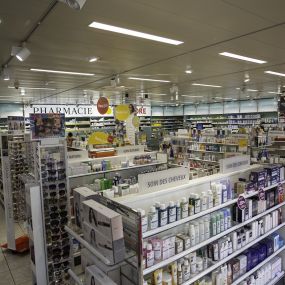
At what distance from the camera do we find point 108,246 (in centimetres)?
195

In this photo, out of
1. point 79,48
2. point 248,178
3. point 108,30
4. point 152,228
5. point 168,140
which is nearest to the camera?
point 152,228

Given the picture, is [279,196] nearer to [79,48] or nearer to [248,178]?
[248,178]

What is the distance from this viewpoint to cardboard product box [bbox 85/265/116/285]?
6.57ft

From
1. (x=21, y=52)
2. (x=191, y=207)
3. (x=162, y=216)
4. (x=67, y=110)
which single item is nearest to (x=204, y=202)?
(x=191, y=207)

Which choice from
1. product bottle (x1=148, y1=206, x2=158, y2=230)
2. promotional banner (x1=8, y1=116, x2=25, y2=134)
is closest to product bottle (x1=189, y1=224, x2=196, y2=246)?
product bottle (x1=148, y1=206, x2=158, y2=230)

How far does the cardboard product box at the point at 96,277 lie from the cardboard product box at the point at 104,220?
1.17 ft

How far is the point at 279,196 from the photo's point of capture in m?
4.32

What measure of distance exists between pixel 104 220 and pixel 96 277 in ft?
1.64

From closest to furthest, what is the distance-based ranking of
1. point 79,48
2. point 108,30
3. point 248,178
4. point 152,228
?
point 152,228 < point 108,30 < point 248,178 < point 79,48

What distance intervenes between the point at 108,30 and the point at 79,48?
3.78 ft

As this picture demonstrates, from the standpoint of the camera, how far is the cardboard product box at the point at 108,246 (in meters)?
1.91

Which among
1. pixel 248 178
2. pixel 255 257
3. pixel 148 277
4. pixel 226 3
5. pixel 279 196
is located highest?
pixel 226 3

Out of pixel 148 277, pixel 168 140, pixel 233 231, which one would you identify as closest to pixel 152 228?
pixel 148 277

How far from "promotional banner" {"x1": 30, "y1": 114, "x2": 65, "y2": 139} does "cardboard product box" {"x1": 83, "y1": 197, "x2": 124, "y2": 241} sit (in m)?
2.94
